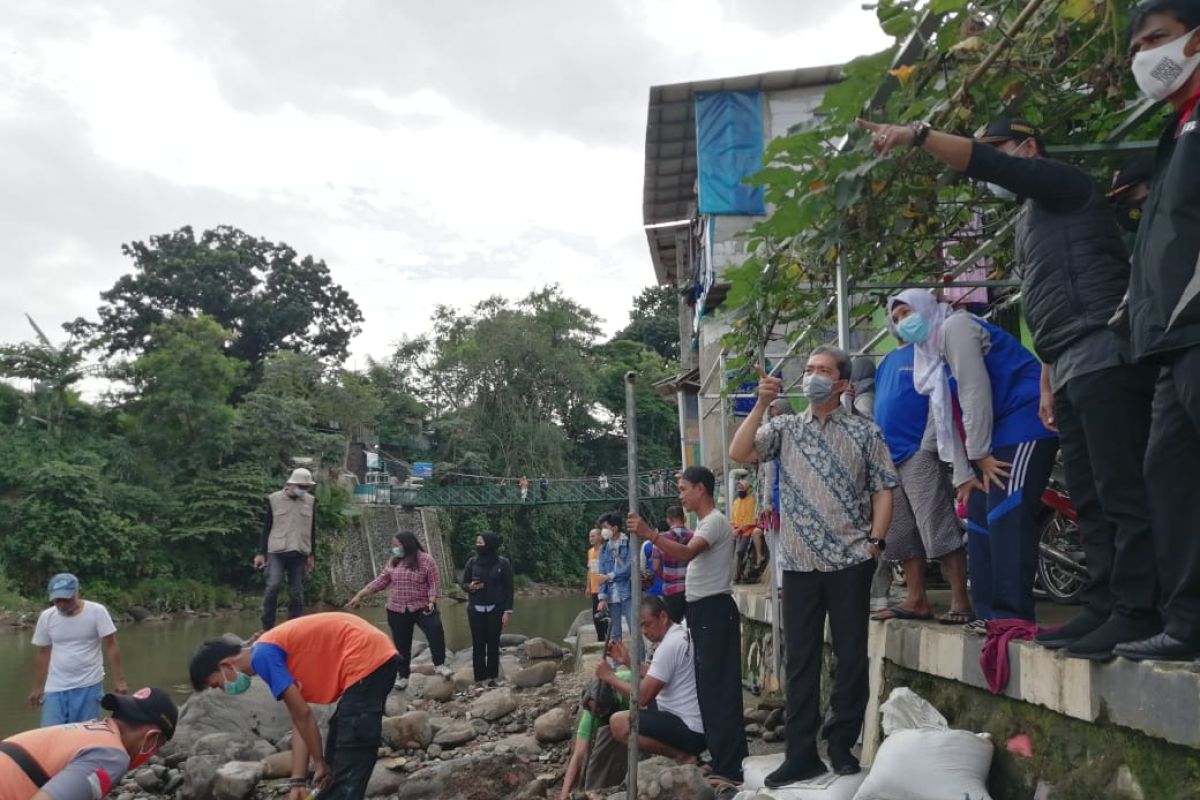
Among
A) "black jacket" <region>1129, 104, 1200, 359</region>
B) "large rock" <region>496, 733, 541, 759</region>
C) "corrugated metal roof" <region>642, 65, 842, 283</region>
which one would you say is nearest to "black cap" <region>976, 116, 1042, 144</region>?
A: "black jacket" <region>1129, 104, 1200, 359</region>

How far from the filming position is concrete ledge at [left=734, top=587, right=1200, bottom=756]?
90.8 inches

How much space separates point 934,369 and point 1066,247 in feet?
2.98

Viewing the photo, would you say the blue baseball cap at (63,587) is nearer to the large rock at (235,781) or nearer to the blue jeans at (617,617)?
the large rock at (235,781)

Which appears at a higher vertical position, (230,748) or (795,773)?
(795,773)

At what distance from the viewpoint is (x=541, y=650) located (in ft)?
40.5

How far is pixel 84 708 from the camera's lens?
593cm

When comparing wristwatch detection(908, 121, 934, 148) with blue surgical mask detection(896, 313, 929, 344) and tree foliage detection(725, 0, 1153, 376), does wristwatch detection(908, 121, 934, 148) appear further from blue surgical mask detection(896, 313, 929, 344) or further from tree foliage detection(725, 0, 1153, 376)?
blue surgical mask detection(896, 313, 929, 344)

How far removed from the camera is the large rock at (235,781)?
584cm

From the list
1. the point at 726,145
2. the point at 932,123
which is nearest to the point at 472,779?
the point at 932,123

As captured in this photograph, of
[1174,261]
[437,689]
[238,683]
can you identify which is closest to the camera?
[1174,261]

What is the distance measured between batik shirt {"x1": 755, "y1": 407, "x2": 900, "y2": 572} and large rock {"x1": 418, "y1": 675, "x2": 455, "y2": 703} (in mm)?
5862

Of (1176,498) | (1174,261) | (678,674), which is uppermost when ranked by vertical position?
(1174,261)

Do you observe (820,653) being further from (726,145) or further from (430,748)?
(726,145)

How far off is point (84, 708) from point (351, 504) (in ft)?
72.2
